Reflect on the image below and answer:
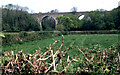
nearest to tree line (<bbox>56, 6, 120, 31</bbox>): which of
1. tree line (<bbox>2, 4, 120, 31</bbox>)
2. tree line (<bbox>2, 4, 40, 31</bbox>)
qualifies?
tree line (<bbox>2, 4, 120, 31</bbox>)

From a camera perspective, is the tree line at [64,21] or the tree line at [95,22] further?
the tree line at [95,22]

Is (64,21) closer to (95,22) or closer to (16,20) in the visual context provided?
(95,22)

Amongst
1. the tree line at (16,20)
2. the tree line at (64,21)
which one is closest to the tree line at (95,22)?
the tree line at (64,21)

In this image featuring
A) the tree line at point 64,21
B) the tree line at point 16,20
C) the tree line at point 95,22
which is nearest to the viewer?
the tree line at point 16,20

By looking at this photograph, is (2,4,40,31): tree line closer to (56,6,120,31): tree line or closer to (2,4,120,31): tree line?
(2,4,120,31): tree line

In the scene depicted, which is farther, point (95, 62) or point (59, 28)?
point (59, 28)

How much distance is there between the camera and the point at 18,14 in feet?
101

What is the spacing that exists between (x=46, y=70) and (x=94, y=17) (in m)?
37.1

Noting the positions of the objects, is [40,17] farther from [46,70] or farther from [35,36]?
[46,70]

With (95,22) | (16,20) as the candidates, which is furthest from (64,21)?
(16,20)

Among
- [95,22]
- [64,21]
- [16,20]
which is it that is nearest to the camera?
[16,20]

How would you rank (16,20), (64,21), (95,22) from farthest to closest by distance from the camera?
(64,21), (95,22), (16,20)

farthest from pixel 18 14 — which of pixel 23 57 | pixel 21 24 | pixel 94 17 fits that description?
pixel 23 57

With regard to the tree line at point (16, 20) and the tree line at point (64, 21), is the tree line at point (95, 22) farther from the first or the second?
the tree line at point (16, 20)
